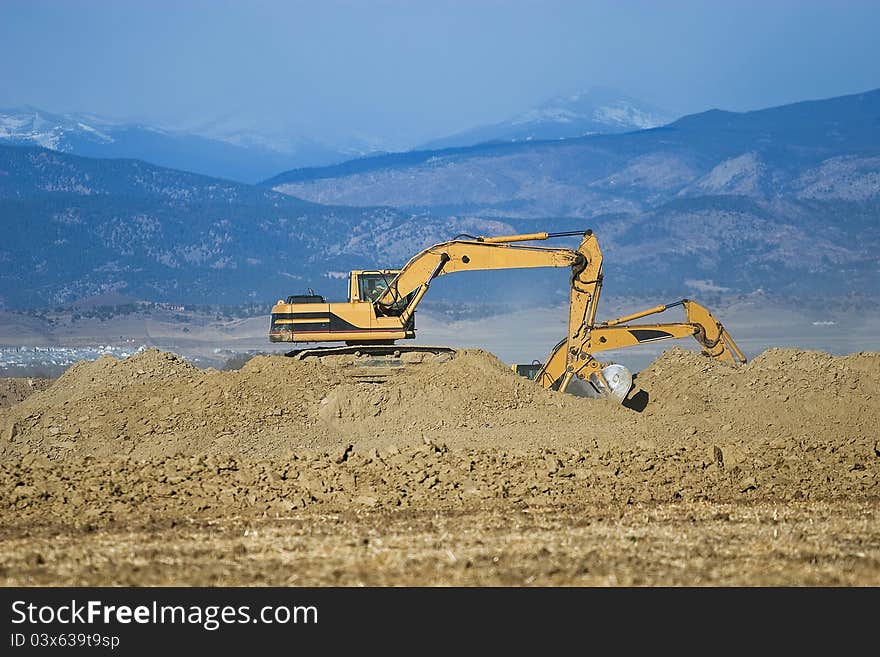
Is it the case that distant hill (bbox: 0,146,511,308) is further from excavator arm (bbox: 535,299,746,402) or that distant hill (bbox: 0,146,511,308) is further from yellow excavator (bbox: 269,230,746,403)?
yellow excavator (bbox: 269,230,746,403)

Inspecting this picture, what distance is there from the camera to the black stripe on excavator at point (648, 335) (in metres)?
25.0

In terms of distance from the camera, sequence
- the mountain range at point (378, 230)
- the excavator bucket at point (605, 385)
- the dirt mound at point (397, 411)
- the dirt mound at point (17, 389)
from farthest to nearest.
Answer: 1. the mountain range at point (378, 230)
2. the dirt mound at point (17, 389)
3. the excavator bucket at point (605, 385)
4. the dirt mound at point (397, 411)

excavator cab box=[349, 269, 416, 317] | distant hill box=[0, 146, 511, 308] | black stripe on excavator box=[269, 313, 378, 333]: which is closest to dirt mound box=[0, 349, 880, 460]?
black stripe on excavator box=[269, 313, 378, 333]

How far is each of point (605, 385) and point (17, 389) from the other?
1274 cm

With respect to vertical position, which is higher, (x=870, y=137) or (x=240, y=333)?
(x=870, y=137)

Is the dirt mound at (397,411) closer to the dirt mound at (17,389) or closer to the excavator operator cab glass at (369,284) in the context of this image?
the excavator operator cab glass at (369,284)

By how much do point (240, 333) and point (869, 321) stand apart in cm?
3732

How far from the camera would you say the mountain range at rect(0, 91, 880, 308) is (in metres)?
113

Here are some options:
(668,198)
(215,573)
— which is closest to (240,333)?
(215,573)

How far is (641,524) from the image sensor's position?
12844 mm

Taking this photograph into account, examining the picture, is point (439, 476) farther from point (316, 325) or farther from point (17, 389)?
point (17, 389)

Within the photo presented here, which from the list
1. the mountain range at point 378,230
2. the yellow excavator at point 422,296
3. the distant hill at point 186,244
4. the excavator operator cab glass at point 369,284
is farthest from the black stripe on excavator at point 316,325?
the distant hill at point 186,244

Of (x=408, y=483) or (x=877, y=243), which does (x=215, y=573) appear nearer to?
(x=408, y=483)

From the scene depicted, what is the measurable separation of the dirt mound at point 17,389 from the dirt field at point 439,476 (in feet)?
14.7
